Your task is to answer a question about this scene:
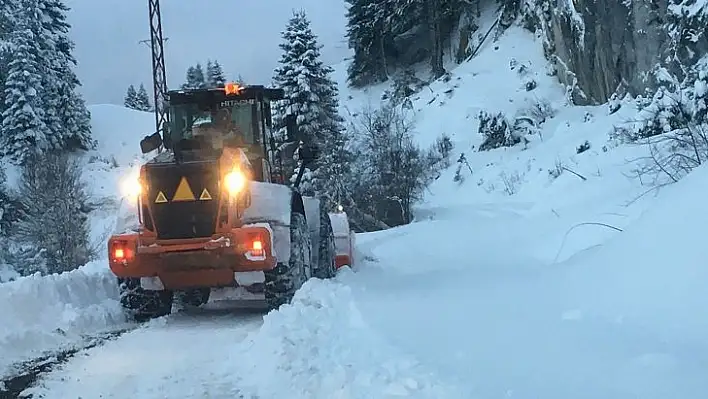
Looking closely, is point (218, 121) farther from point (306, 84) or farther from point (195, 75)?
point (195, 75)

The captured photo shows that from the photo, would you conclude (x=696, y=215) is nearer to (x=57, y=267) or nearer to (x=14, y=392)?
(x=14, y=392)

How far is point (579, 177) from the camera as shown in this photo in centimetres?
1678

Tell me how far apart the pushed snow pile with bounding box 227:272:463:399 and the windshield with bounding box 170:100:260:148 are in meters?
3.10

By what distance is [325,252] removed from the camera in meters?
10.5

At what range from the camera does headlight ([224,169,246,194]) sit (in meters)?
8.21

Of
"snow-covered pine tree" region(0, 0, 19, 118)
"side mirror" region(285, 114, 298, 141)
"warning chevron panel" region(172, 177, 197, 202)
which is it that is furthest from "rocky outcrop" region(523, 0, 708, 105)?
"snow-covered pine tree" region(0, 0, 19, 118)

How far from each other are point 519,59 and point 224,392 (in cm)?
3299

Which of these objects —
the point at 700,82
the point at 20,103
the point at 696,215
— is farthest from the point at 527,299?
the point at 20,103

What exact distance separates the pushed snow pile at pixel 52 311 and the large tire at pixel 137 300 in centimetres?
16

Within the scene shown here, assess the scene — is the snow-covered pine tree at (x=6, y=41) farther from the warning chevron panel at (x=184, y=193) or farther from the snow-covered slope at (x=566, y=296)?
the warning chevron panel at (x=184, y=193)

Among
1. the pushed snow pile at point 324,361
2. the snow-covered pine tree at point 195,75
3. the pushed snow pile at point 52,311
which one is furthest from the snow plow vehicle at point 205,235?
the snow-covered pine tree at point 195,75

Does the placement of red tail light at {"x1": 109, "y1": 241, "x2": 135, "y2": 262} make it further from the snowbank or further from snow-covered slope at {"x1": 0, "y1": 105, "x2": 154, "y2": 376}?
the snowbank

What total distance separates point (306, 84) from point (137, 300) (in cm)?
1940

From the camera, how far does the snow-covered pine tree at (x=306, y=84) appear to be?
89.2 feet
